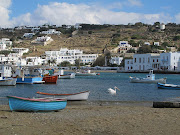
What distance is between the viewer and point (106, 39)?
168375 millimetres

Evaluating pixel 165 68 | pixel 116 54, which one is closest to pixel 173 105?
pixel 165 68

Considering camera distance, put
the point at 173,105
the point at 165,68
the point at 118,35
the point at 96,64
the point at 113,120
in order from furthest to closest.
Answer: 1. the point at 118,35
2. the point at 96,64
3. the point at 165,68
4. the point at 173,105
5. the point at 113,120

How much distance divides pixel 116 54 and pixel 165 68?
45790 mm

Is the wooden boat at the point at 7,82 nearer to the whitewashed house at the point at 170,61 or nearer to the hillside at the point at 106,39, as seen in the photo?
the whitewashed house at the point at 170,61

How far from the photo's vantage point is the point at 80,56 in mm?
138500

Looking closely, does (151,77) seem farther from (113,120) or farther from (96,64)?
(96,64)

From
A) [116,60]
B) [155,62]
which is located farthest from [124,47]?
[155,62]

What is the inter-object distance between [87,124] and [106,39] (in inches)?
6152

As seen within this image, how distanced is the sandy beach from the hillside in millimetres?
130555

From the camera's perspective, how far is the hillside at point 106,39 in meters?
155

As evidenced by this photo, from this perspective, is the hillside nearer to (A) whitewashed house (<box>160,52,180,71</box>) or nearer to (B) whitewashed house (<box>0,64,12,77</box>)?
(A) whitewashed house (<box>160,52,180,71</box>)

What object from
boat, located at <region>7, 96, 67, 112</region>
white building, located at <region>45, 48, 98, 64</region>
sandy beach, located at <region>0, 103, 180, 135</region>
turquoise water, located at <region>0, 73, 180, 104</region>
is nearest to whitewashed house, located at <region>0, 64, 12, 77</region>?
turquoise water, located at <region>0, 73, 180, 104</region>

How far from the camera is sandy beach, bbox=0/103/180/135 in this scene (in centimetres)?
1189

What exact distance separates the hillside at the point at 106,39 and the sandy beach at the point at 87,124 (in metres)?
Answer: 131
